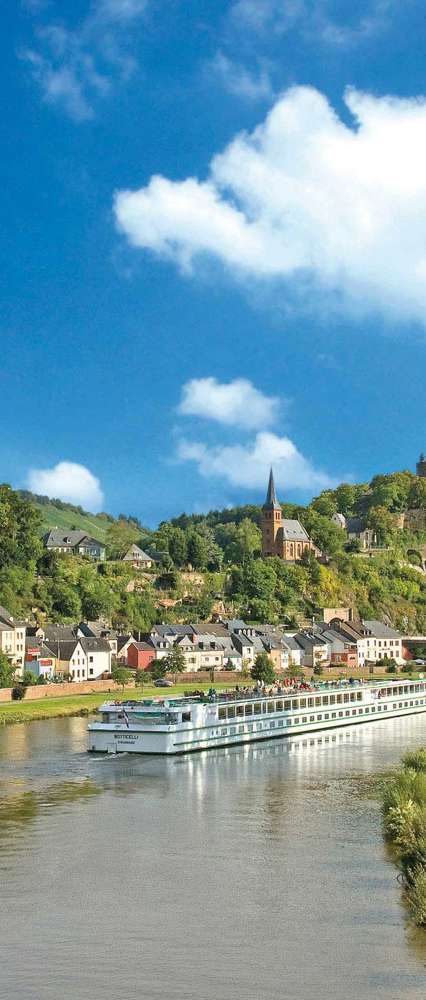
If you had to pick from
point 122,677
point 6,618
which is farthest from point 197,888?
point 6,618

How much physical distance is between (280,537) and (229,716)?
76381 mm

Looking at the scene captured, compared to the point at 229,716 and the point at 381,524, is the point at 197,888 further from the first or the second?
the point at 381,524

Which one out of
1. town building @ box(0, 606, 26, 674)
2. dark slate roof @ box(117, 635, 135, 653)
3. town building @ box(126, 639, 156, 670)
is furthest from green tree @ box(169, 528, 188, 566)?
town building @ box(0, 606, 26, 674)

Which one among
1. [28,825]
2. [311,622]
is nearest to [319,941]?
[28,825]

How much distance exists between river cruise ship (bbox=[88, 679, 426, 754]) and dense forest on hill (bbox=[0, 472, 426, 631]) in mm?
30388

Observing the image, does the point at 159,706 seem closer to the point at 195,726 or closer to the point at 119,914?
the point at 195,726

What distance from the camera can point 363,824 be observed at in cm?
3434

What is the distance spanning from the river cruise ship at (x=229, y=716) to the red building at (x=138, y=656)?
22.4 metres

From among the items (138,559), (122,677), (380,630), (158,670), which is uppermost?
(138,559)

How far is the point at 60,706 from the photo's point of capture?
2758 inches

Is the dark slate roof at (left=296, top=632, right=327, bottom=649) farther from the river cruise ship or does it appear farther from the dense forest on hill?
the river cruise ship

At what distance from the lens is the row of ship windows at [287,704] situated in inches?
2265

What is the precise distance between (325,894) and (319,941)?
3.66 metres

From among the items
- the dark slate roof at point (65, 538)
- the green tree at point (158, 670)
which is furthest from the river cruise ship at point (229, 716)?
the dark slate roof at point (65, 538)
